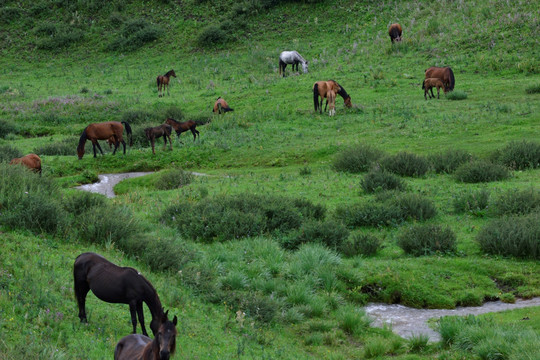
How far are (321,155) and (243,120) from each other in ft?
22.1

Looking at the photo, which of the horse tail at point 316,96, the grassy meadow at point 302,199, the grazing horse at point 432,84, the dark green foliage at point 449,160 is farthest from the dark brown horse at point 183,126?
the grazing horse at point 432,84

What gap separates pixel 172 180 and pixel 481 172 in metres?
10.3

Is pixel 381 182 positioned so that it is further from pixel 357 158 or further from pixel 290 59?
pixel 290 59

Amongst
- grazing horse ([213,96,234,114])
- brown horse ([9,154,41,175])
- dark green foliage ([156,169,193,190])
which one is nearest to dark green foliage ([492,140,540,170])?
dark green foliage ([156,169,193,190])

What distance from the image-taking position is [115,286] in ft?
23.5

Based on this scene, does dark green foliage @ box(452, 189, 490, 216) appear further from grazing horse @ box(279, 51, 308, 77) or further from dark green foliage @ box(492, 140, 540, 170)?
grazing horse @ box(279, 51, 308, 77)

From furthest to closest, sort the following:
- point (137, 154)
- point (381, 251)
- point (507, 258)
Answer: point (137, 154)
point (381, 251)
point (507, 258)

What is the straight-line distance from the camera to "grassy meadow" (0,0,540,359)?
897cm

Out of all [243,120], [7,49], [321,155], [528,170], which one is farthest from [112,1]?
[528,170]

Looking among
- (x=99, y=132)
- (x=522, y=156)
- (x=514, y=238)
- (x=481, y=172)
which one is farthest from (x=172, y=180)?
(x=522, y=156)

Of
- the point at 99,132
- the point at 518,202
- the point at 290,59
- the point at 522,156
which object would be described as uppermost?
the point at 290,59

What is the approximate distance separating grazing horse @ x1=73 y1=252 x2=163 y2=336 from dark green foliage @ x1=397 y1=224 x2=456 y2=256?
777cm

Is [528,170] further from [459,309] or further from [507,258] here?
[459,309]

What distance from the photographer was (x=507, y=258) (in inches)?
501
